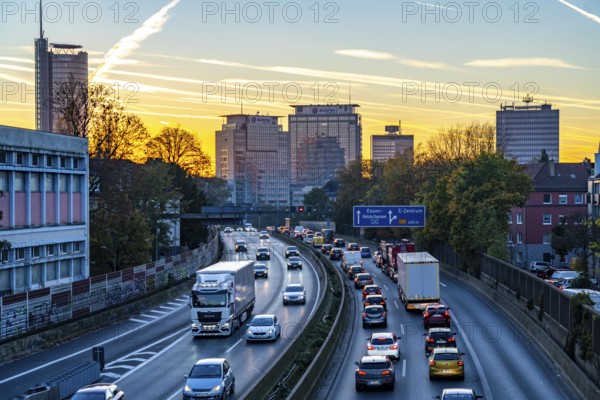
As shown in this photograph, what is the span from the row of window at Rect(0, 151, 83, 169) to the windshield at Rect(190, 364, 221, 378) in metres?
29.5

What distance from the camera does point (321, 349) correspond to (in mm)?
38844

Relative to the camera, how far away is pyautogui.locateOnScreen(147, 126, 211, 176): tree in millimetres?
125625

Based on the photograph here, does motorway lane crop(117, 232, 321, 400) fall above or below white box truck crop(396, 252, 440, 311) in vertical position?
below

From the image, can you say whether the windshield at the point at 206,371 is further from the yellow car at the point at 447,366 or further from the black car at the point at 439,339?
the black car at the point at 439,339

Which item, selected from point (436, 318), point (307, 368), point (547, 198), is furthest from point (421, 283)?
point (547, 198)

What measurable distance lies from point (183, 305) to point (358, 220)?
18.2m

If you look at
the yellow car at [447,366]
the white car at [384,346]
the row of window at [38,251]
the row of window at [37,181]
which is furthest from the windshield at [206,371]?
the row of window at [37,181]

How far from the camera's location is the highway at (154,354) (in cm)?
3528

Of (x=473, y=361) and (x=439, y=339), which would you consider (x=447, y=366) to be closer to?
(x=473, y=361)

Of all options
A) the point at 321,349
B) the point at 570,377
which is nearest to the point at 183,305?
the point at 321,349

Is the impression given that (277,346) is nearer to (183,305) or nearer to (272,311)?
(272,311)

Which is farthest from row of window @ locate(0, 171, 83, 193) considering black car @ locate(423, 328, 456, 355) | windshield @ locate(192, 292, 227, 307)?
black car @ locate(423, 328, 456, 355)

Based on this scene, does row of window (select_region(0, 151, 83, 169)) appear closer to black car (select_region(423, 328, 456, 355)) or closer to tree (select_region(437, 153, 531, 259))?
black car (select_region(423, 328, 456, 355))

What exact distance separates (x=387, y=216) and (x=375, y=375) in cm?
4362
